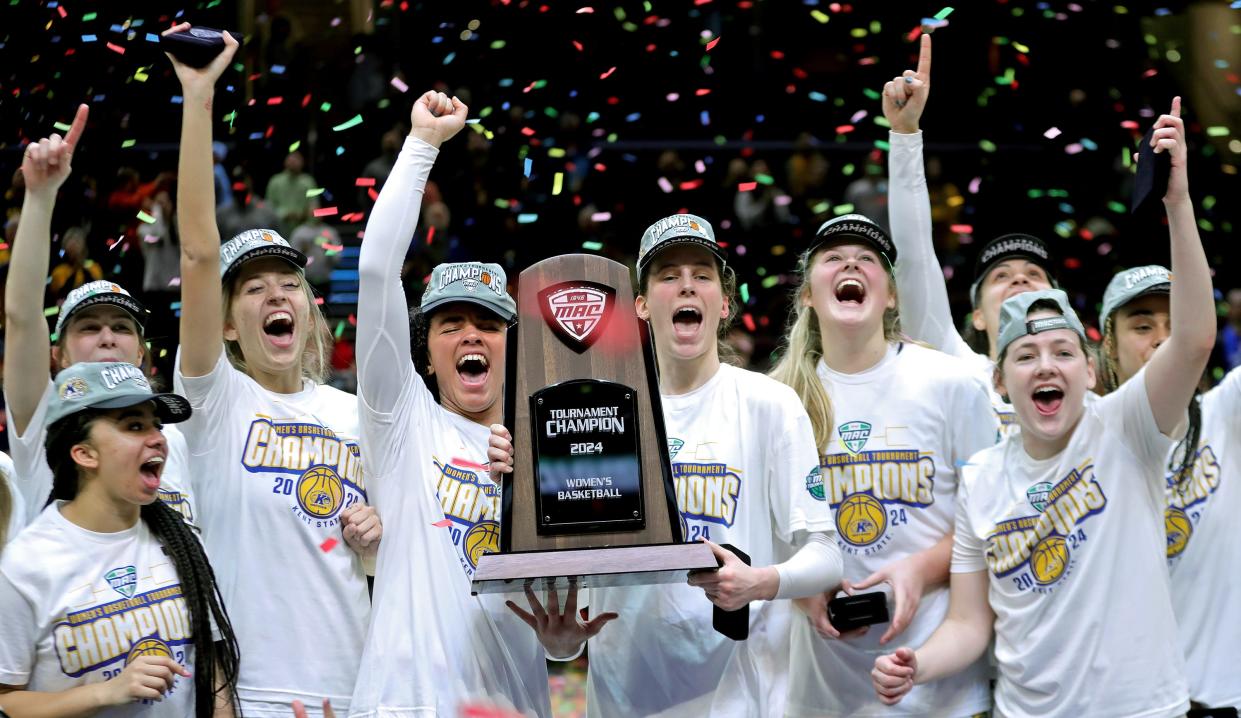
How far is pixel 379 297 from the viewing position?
12.7 ft

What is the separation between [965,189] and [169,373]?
269 inches

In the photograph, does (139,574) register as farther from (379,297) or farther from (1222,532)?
(1222,532)

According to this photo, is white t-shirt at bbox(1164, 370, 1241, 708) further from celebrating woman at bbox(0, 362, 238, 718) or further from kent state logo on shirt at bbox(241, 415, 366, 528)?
celebrating woman at bbox(0, 362, 238, 718)

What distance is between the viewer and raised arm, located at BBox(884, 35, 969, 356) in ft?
16.2

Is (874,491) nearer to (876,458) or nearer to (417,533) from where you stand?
(876,458)

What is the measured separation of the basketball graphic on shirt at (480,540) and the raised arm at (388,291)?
426 millimetres

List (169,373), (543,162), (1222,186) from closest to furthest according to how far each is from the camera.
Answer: (169,373) → (543,162) → (1222,186)

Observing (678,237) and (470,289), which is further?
(678,237)

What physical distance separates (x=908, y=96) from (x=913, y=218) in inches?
17.6

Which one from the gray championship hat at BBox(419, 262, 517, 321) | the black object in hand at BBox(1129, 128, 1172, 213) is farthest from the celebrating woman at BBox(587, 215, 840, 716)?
the black object in hand at BBox(1129, 128, 1172, 213)

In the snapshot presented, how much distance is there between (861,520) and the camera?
457cm

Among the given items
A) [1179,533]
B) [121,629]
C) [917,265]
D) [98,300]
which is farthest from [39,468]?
[1179,533]

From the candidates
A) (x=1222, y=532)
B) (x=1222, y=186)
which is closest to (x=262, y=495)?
(x=1222, y=532)

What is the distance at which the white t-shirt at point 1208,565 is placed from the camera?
463 cm
